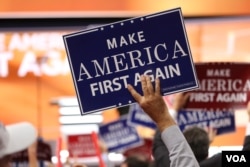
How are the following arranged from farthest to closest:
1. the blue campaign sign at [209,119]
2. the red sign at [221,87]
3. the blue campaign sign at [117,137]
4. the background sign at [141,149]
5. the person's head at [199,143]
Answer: the blue campaign sign at [117,137] < the background sign at [141,149] < the blue campaign sign at [209,119] < the red sign at [221,87] < the person's head at [199,143]

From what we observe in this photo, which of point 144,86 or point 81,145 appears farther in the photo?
point 81,145

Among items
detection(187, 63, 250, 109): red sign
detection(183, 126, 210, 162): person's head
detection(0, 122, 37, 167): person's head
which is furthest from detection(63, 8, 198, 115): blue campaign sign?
detection(187, 63, 250, 109): red sign

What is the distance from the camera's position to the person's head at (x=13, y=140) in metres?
2.90

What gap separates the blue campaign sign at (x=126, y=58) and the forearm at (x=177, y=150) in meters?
0.52

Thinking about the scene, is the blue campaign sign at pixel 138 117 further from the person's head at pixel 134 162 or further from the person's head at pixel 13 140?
the person's head at pixel 13 140

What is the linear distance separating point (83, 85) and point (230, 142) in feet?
25.8

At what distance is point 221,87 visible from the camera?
672 cm

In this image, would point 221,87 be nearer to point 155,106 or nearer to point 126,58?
point 126,58

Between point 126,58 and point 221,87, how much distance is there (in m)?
3.28

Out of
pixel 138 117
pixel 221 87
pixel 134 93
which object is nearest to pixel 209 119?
pixel 221 87

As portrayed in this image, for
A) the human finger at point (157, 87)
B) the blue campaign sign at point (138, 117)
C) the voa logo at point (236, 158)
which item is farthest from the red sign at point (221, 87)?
the human finger at point (157, 87)

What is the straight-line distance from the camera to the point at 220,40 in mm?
11133

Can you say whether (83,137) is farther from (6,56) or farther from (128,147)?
(6,56)

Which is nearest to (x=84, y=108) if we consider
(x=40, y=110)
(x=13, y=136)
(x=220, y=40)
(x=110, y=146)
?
(x=13, y=136)
